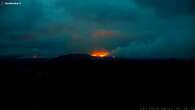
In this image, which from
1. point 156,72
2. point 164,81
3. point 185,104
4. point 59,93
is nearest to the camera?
point 185,104

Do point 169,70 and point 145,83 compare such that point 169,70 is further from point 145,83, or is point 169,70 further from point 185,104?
point 185,104

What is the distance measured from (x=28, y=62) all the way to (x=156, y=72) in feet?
9.89

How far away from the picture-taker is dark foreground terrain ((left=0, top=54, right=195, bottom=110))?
5367 millimetres

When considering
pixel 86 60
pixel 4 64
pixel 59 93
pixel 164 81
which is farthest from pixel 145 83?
pixel 4 64

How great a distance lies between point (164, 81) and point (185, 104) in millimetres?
1029

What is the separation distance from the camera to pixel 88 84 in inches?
232

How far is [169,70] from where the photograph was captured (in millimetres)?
A: 6785

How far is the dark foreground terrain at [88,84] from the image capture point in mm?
5367

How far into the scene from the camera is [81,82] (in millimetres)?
5930

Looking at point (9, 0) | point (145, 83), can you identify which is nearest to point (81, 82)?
point (145, 83)

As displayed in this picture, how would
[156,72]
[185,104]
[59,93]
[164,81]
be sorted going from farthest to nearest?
[156,72] < [164,81] < [59,93] < [185,104]

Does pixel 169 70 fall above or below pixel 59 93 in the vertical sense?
above

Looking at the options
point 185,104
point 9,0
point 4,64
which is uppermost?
point 9,0

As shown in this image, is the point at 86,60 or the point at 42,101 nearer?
the point at 42,101
